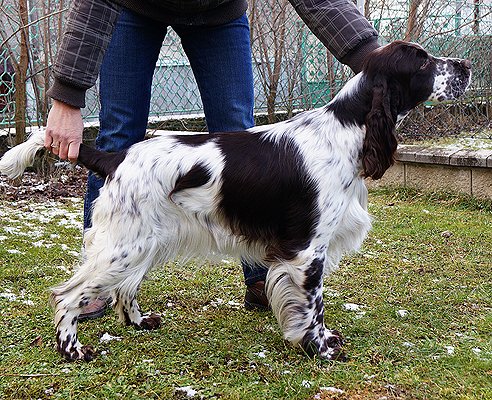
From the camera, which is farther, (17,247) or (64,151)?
(17,247)

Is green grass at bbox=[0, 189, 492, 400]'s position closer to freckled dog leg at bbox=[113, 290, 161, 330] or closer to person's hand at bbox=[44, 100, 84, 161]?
freckled dog leg at bbox=[113, 290, 161, 330]

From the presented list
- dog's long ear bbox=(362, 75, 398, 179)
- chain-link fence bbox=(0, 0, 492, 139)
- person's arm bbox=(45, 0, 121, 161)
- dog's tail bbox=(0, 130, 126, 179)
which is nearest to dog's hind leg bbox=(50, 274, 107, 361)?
dog's tail bbox=(0, 130, 126, 179)

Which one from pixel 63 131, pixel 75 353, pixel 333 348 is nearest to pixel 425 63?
pixel 333 348

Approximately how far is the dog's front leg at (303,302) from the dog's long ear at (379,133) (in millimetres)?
456

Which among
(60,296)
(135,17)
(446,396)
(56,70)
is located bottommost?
(446,396)

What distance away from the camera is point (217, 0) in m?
2.68

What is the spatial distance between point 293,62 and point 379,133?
4.68m

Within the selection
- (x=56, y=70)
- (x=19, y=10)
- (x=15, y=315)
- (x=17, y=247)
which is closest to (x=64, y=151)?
(x=56, y=70)

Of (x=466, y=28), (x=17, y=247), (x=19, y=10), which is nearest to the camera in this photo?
(x=17, y=247)

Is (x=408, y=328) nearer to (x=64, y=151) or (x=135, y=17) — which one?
(x=64, y=151)

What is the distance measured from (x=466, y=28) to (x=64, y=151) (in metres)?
5.88

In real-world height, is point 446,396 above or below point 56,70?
below

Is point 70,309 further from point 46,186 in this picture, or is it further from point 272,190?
point 46,186

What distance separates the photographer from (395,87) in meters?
2.45
